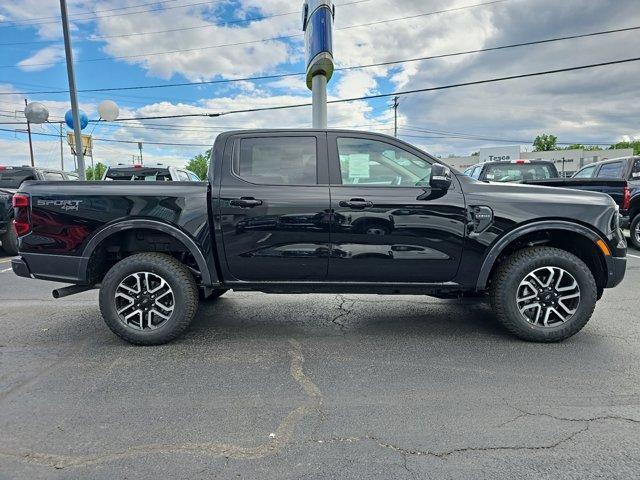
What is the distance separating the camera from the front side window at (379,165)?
384 centimetres

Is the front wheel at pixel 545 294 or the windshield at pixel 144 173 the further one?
the windshield at pixel 144 173

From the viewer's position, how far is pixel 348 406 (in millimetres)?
2850

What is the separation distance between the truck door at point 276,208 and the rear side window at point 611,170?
8.37 meters

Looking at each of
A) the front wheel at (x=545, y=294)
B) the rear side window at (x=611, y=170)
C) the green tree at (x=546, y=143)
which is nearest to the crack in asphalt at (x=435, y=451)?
the front wheel at (x=545, y=294)

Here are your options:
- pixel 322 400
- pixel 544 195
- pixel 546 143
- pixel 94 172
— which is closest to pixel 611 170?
pixel 544 195

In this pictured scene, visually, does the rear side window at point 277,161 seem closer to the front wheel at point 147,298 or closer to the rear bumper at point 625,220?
the front wheel at point 147,298

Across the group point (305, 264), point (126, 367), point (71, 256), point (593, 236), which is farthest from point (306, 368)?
point (593, 236)

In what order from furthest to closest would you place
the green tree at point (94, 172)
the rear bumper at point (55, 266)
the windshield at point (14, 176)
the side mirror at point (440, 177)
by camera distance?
the green tree at point (94, 172)
the windshield at point (14, 176)
the rear bumper at point (55, 266)
the side mirror at point (440, 177)

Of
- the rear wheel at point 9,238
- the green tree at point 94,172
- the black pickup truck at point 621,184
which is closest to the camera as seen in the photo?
the black pickup truck at point 621,184

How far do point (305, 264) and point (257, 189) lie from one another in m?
0.79

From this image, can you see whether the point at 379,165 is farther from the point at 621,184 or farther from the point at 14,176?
the point at 14,176

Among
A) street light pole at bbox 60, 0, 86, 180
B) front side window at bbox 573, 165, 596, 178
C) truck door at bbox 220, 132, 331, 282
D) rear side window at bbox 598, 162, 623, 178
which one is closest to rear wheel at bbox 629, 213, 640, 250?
rear side window at bbox 598, 162, 623, 178

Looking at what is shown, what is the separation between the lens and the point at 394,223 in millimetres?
3727

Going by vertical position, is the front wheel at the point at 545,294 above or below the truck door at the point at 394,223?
below
